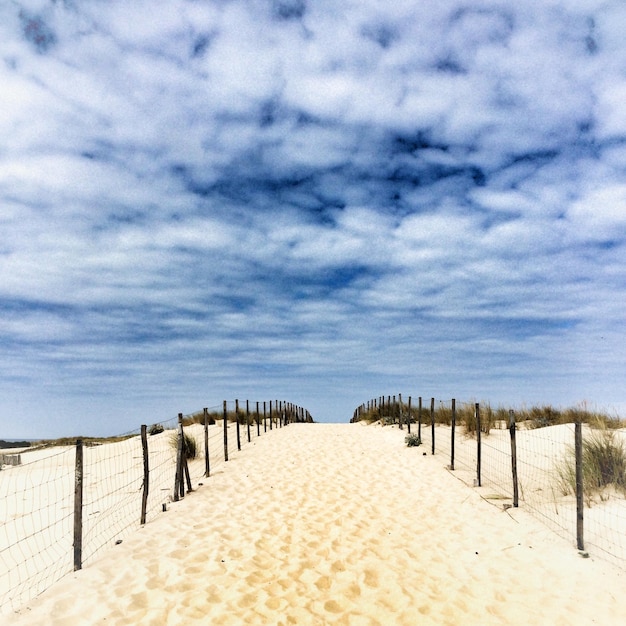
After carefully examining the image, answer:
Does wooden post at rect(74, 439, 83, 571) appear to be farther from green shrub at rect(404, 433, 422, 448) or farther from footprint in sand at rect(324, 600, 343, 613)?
green shrub at rect(404, 433, 422, 448)

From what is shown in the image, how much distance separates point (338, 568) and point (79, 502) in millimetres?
3831

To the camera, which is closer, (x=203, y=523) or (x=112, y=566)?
(x=112, y=566)

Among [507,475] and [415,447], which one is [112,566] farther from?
[415,447]

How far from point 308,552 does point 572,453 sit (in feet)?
21.5

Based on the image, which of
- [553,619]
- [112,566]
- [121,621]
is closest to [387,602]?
[553,619]

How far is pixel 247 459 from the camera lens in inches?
608

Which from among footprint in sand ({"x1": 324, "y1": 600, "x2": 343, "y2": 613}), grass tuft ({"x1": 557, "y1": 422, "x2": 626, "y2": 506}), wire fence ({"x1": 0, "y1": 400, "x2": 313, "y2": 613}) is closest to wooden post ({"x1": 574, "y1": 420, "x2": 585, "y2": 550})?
grass tuft ({"x1": 557, "y1": 422, "x2": 626, "y2": 506})

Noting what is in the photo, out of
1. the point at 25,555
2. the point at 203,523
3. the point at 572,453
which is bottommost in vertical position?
the point at 25,555

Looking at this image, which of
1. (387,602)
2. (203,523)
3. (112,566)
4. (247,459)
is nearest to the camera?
(387,602)

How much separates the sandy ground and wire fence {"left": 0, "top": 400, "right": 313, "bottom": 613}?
78cm

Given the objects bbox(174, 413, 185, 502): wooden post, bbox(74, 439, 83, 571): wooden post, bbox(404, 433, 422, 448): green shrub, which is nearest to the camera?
bbox(74, 439, 83, 571): wooden post

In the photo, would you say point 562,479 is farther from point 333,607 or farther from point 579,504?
point 333,607

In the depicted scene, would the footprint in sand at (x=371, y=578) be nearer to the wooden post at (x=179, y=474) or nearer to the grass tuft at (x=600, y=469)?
the grass tuft at (x=600, y=469)

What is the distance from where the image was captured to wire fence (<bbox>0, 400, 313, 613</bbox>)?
753cm
